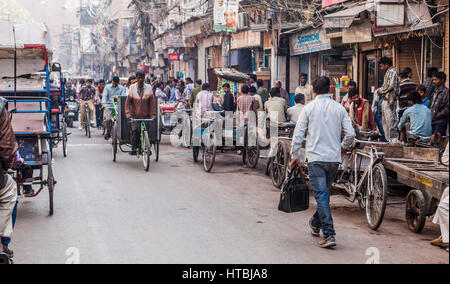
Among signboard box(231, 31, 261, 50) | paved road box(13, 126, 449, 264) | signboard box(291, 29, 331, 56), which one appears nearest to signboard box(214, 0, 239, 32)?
signboard box(291, 29, 331, 56)

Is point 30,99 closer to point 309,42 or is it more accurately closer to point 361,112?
point 361,112

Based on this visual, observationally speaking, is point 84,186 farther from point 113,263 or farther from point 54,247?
point 113,263

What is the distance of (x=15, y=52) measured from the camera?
9.27 meters

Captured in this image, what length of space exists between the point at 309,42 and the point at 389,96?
954cm

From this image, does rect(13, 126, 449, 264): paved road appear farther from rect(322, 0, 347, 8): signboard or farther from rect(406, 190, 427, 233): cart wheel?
rect(322, 0, 347, 8): signboard

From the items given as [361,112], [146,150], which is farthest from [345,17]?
[146,150]

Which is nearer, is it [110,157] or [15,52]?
[15,52]

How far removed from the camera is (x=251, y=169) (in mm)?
13219

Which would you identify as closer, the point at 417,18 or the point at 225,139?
the point at 225,139

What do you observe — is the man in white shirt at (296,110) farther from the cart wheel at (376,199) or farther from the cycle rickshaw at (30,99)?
the cycle rickshaw at (30,99)

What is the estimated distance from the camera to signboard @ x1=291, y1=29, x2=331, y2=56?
786 inches

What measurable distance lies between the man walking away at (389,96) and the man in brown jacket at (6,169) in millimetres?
8537
